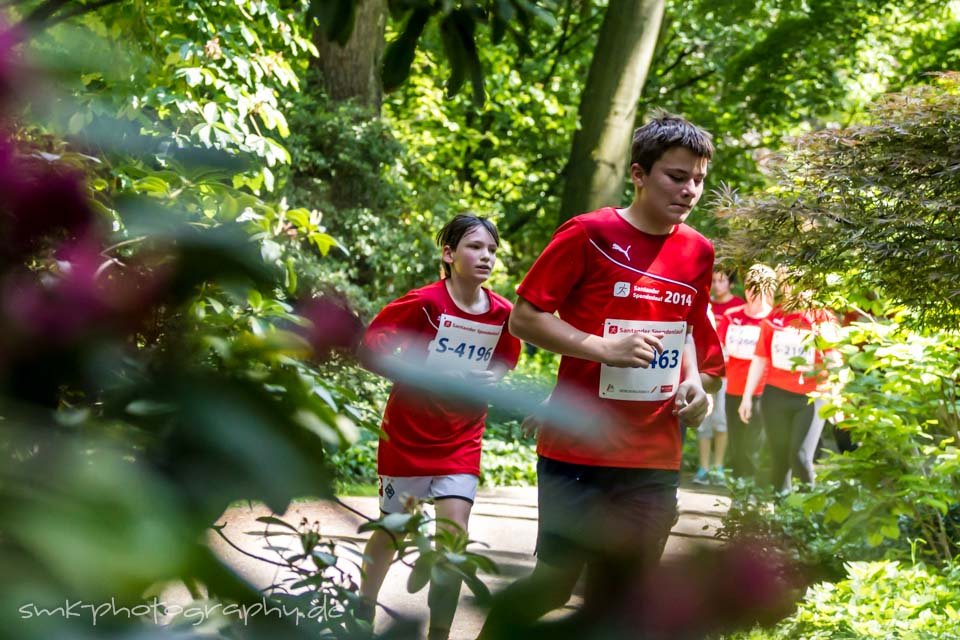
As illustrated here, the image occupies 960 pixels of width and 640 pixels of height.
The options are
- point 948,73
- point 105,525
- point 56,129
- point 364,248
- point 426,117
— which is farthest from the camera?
point 426,117

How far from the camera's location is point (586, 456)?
37.8 inches

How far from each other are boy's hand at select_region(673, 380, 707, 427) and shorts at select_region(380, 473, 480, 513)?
3.77 ft

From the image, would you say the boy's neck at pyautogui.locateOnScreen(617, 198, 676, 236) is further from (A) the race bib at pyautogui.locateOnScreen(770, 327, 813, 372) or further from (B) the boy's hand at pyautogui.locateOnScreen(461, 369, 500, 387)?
(A) the race bib at pyautogui.locateOnScreen(770, 327, 813, 372)

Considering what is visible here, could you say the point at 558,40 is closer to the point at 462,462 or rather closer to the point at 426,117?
the point at 426,117

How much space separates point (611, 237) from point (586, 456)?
2871 millimetres

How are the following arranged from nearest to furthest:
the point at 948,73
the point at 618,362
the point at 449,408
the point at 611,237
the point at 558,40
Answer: the point at 449,408, the point at 618,362, the point at 611,237, the point at 948,73, the point at 558,40

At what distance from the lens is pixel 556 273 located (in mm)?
3730

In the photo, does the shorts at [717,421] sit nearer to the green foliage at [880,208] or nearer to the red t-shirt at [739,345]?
the red t-shirt at [739,345]

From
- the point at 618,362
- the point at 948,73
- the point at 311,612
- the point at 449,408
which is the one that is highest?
the point at 948,73

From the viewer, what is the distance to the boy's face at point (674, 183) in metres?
3.75

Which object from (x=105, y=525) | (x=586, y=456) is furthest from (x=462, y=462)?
(x=105, y=525)

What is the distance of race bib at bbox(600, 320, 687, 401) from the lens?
12.0ft

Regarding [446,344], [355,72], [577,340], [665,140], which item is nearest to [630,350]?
[577,340]

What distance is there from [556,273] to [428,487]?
131 cm
